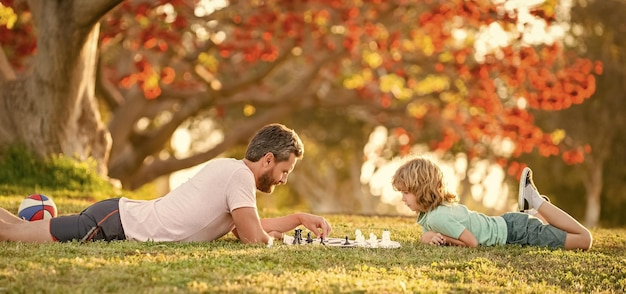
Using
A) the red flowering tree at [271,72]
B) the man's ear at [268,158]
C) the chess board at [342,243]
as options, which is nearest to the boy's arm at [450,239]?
the chess board at [342,243]

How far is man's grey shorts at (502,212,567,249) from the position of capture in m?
8.33

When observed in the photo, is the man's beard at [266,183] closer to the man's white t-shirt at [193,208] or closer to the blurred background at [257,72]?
the man's white t-shirt at [193,208]

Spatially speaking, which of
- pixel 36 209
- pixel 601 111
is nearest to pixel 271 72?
pixel 36 209

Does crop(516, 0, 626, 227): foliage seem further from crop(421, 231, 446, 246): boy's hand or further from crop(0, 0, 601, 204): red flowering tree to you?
crop(421, 231, 446, 246): boy's hand

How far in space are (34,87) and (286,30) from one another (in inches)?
222

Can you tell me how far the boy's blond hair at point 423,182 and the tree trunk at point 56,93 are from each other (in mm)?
6068

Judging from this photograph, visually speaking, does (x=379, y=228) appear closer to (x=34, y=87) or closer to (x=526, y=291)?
(x=526, y=291)

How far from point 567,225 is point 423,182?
1431 millimetres

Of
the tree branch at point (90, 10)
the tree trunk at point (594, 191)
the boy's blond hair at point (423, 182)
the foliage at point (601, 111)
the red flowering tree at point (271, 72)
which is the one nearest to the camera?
the boy's blond hair at point (423, 182)

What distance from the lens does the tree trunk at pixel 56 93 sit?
42.1 feet

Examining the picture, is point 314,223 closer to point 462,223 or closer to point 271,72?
point 462,223

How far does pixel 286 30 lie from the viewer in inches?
697

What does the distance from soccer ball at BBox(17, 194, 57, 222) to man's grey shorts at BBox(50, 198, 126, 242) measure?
3.59 ft

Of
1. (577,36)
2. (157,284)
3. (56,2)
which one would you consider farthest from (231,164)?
(577,36)
